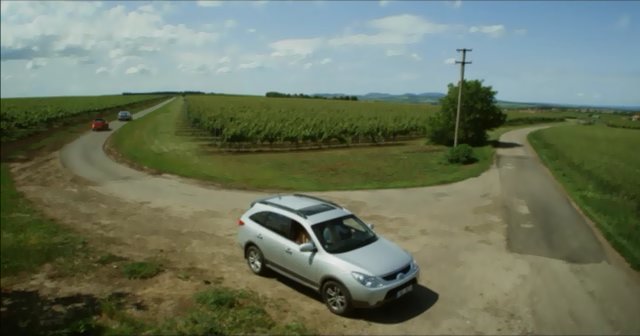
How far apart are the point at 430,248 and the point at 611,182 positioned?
7632 millimetres

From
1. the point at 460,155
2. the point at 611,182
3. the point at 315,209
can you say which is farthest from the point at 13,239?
the point at 460,155

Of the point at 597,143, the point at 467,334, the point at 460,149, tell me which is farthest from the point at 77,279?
the point at 460,149

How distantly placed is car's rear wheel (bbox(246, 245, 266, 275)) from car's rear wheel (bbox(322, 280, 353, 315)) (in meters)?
2.20

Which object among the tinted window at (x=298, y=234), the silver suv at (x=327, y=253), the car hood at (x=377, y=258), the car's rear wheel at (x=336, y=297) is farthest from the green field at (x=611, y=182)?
the tinted window at (x=298, y=234)

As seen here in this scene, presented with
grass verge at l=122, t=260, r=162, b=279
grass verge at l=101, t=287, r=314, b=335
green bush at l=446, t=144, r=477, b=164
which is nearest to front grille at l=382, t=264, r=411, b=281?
grass verge at l=101, t=287, r=314, b=335

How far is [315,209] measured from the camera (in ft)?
34.8

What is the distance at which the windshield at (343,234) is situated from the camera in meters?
9.62

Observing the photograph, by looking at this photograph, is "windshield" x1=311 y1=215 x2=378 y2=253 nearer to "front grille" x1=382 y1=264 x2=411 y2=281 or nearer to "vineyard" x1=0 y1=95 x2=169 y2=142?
"front grille" x1=382 y1=264 x2=411 y2=281

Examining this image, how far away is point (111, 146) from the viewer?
35.3 m

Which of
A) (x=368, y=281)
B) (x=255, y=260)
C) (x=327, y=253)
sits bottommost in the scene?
(x=255, y=260)

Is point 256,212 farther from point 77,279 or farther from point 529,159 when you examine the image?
point 529,159

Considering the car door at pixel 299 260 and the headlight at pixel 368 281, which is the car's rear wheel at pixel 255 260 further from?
the headlight at pixel 368 281

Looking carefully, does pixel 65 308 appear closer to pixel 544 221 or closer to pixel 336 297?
pixel 336 297

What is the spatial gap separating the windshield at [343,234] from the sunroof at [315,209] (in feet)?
1.51
